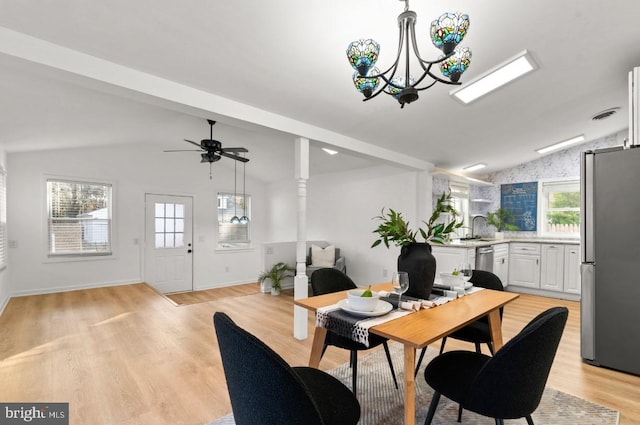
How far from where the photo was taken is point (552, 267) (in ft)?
16.5

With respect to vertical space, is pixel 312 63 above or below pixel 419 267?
above

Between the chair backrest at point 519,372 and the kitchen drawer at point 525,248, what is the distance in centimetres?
478

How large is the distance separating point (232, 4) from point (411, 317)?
6.52 feet

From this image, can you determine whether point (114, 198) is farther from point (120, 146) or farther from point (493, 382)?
point (493, 382)

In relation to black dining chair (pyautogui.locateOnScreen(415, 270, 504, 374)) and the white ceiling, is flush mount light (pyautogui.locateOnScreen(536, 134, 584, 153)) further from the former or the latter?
black dining chair (pyautogui.locateOnScreen(415, 270, 504, 374))

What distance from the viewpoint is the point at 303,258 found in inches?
131

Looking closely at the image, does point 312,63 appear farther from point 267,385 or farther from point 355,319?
point 267,385

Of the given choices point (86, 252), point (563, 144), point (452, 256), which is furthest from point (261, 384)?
point (563, 144)

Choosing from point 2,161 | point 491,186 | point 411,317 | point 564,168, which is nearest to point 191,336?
point 411,317

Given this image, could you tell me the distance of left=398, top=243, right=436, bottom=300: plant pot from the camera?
6.01ft

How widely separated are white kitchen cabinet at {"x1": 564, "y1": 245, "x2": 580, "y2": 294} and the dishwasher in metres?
1.16

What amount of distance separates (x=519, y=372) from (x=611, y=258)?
2297 millimetres

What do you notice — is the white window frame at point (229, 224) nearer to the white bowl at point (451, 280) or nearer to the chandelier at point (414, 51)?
the white bowl at point (451, 280)

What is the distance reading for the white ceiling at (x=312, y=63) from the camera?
1.80 metres
